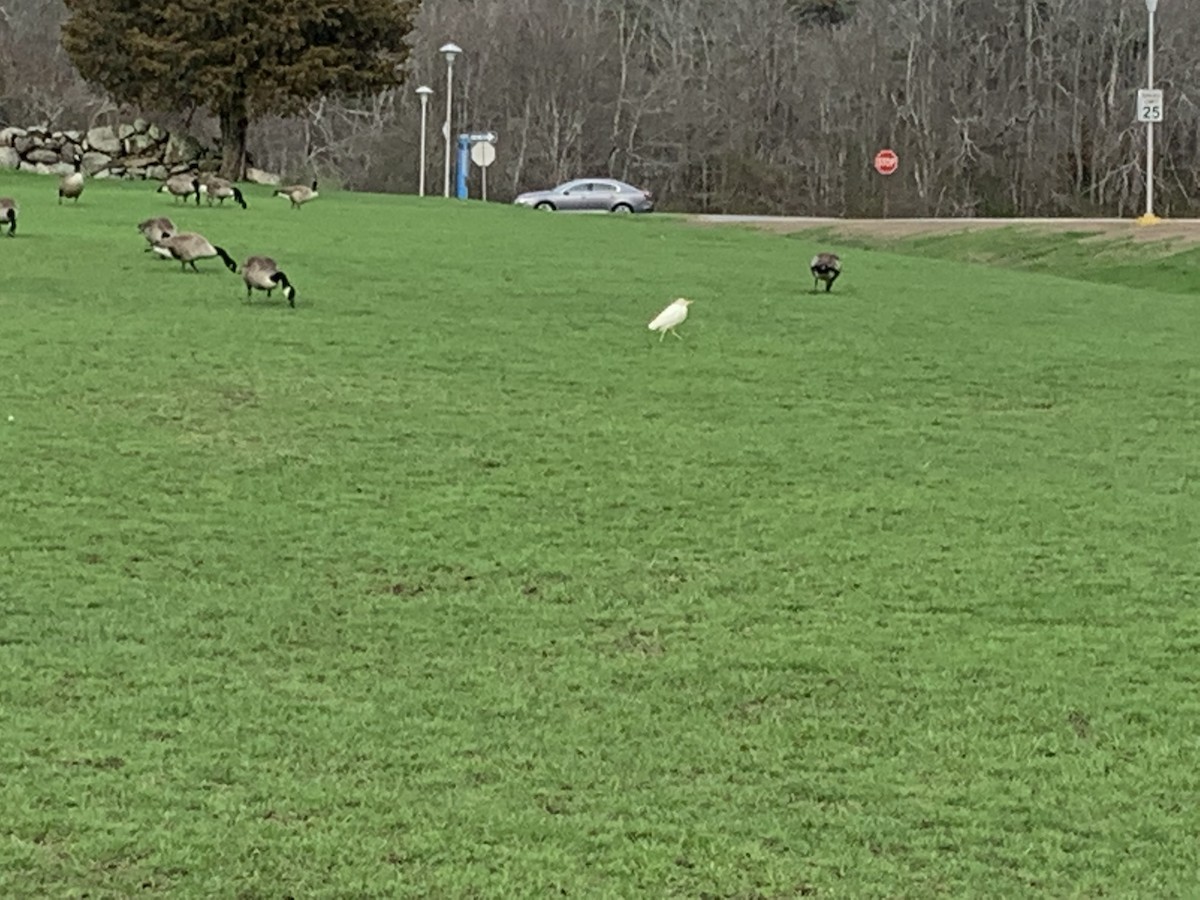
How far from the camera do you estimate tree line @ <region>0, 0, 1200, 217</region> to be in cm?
5791

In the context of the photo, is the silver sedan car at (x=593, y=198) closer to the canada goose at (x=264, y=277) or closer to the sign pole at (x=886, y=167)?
the sign pole at (x=886, y=167)

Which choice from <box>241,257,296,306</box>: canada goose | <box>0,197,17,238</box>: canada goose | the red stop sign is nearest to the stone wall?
the red stop sign

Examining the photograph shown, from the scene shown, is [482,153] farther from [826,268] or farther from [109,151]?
[826,268]

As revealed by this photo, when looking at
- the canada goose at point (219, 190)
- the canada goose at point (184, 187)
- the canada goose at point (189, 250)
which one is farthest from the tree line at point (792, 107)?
the canada goose at point (189, 250)

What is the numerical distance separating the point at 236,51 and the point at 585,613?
118 ft

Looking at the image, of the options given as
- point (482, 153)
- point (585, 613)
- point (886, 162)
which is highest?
point (886, 162)

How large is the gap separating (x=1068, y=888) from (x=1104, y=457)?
5.55m

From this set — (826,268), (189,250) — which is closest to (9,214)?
(189,250)

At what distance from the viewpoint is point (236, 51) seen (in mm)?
40156

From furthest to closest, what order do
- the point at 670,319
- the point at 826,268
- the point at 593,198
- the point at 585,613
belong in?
the point at 593,198 → the point at 826,268 → the point at 670,319 → the point at 585,613

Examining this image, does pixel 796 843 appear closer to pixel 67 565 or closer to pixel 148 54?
pixel 67 565

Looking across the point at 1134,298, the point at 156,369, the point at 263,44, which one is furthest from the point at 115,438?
the point at 263,44

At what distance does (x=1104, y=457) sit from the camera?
9367mm

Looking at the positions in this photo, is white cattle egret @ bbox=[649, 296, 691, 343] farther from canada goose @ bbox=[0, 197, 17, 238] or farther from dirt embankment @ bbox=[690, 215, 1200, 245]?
dirt embankment @ bbox=[690, 215, 1200, 245]
